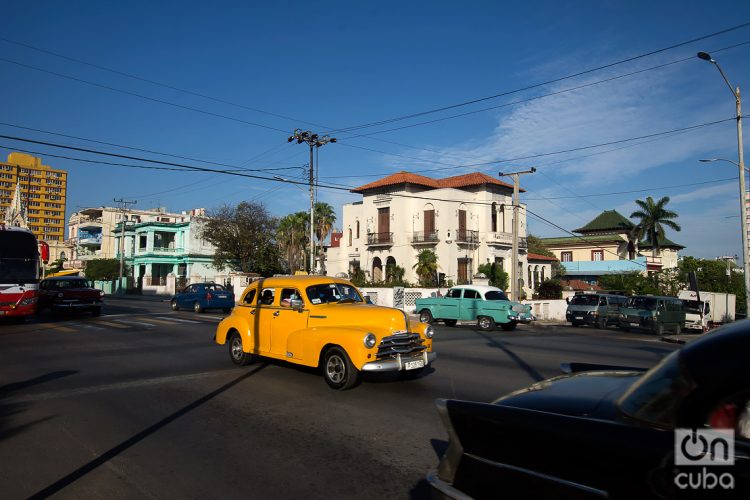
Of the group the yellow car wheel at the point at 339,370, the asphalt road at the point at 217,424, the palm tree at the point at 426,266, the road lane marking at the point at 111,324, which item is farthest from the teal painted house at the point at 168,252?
the yellow car wheel at the point at 339,370

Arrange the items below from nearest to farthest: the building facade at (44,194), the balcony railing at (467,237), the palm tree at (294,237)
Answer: the balcony railing at (467,237) → the palm tree at (294,237) → the building facade at (44,194)

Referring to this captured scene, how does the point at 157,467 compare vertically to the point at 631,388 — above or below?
below

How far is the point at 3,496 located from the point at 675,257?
84.0 metres

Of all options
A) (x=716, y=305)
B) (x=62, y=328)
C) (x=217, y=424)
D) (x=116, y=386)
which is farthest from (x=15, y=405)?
(x=716, y=305)

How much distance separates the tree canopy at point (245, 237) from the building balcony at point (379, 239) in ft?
37.8

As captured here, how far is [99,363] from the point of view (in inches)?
444

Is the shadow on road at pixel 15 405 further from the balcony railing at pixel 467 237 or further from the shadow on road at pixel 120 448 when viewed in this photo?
the balcony railing at pixel 467 237

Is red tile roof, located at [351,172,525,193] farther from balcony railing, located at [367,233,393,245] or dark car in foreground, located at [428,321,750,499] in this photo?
dark car in foreground, located at [428,321,750,499]

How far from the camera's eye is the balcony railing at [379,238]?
47.4 m

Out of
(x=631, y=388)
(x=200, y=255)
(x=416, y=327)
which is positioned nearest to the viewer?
(x=631, y=388)

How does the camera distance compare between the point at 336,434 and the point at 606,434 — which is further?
the point at 336,434

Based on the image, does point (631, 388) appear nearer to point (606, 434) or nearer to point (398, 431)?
point (606, 434)

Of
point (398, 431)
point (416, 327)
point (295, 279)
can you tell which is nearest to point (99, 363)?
point (295, 279)

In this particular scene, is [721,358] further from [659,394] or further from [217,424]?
[217,424]
